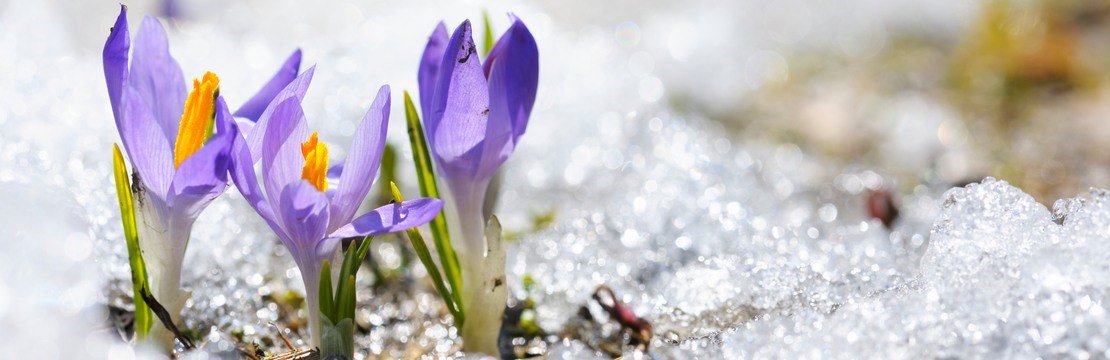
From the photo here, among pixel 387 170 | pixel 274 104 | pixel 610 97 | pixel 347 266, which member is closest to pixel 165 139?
pixel 274 104

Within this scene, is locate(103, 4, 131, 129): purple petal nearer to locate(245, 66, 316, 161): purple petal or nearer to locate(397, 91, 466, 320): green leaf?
locate(245, 66, 316, 161): purple petal

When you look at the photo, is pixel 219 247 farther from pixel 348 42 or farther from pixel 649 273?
pixel 348 42

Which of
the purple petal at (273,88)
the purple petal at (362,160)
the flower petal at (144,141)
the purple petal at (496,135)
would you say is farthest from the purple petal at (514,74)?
the flower petal at (144,141)

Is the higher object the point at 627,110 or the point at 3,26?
the point at 3,26

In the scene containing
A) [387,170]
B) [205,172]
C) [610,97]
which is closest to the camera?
[205,172]

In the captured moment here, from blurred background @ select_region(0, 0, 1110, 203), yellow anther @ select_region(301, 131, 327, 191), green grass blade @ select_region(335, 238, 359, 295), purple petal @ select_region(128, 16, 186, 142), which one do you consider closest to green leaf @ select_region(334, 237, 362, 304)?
green grass blade @ select_region(335, 238, 359, 295)

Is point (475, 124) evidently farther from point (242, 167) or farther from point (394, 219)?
point (242, 167)

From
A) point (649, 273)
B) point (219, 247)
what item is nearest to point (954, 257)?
point (649, 273)
